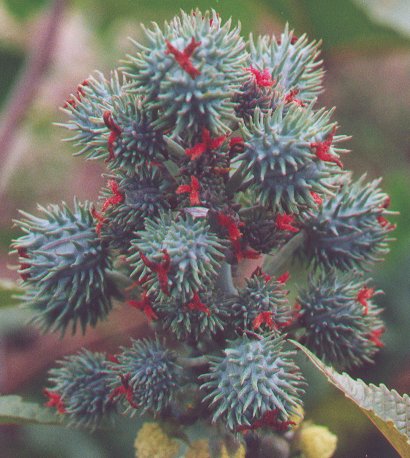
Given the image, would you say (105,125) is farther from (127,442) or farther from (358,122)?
(358,122)

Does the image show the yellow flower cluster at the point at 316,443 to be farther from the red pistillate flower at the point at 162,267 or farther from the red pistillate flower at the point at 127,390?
the red pistillate flower at the point at 162,267

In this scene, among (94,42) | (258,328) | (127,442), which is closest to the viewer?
(258,328)

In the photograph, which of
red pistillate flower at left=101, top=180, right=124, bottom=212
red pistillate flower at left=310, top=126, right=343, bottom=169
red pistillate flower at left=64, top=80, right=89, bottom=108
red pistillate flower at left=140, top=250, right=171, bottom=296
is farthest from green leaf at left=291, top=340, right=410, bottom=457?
red pistillate flower at left=64, top=80, right=89, bottom=108

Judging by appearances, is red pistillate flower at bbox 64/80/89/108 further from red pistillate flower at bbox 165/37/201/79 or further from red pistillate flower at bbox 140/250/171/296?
red pistillate flower at bbox 140/250/171/296

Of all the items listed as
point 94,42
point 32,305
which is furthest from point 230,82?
point 94,42

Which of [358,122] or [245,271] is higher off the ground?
[358,122]

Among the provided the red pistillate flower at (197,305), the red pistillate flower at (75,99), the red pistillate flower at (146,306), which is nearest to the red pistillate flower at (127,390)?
the red pistillate flower at (146,306)
